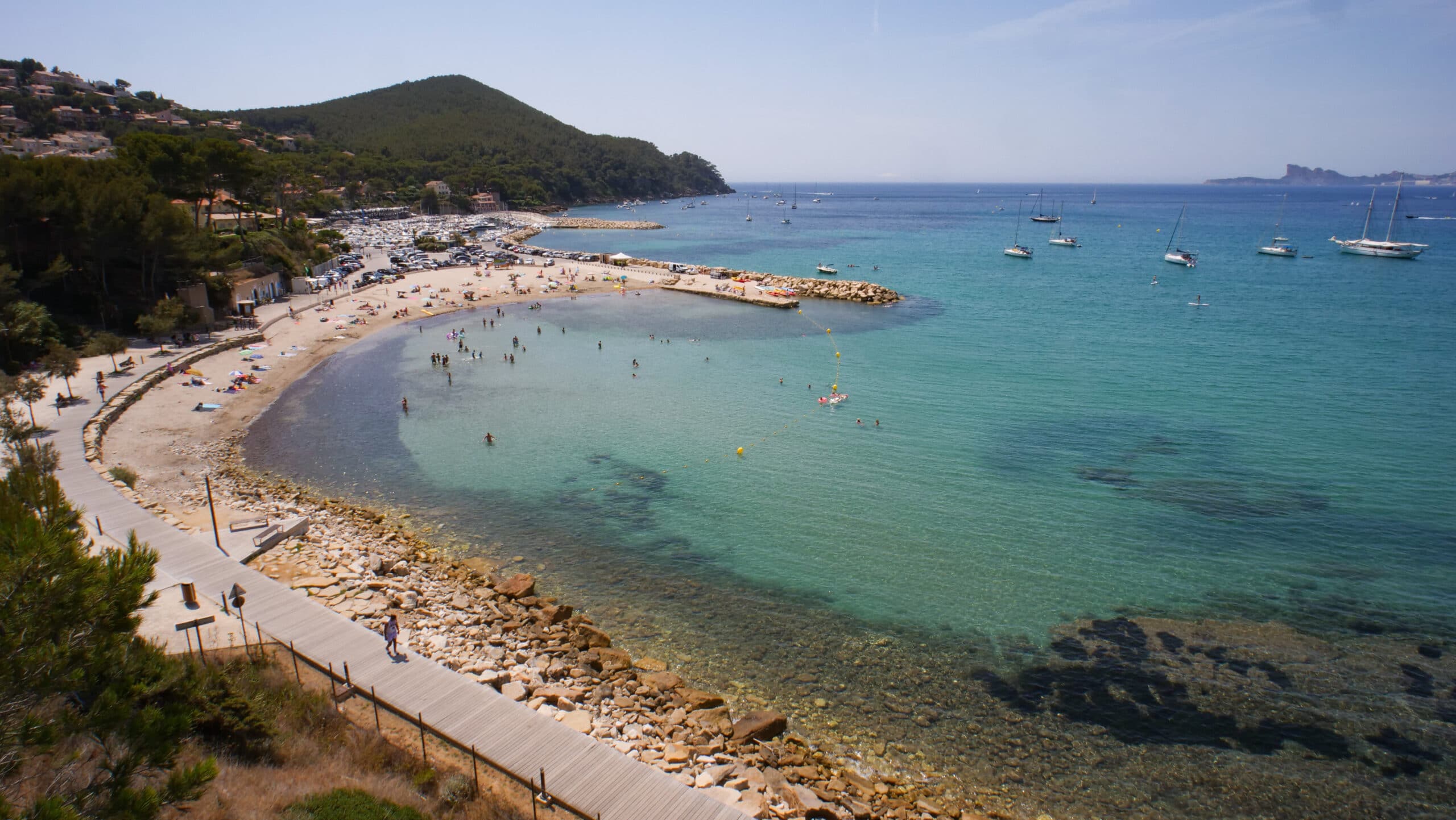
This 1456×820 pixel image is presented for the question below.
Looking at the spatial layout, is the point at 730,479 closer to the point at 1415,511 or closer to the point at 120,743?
the point at 120,743

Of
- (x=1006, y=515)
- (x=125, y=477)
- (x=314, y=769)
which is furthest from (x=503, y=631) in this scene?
(x=1006, y=515)

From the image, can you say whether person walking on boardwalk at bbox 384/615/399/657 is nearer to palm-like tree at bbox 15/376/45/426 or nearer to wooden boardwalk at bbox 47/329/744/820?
wooden boardwalk at bbox 47/329/744/820

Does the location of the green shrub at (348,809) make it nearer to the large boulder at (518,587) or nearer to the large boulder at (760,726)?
the large boulder at (760,726)

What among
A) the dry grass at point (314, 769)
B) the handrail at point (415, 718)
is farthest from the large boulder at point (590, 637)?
the dry grass at point (314, 769)

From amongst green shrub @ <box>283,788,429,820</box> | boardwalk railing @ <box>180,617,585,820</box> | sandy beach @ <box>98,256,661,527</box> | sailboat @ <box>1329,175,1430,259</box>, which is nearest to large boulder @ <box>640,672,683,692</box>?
boardwalk railing @ <box>180,617,585,820</box>

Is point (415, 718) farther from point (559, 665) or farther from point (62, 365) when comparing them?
point (62, 365)

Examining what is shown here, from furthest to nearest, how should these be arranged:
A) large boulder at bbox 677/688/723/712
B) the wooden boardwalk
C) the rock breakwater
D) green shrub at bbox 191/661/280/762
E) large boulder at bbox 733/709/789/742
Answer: the rock breakwater → large boulder at bbox 677/688/723/712 → large boulder at bbox 733/709/789/742 → the wooden boardwalk → green shrub at bbox 191/661/280/762
